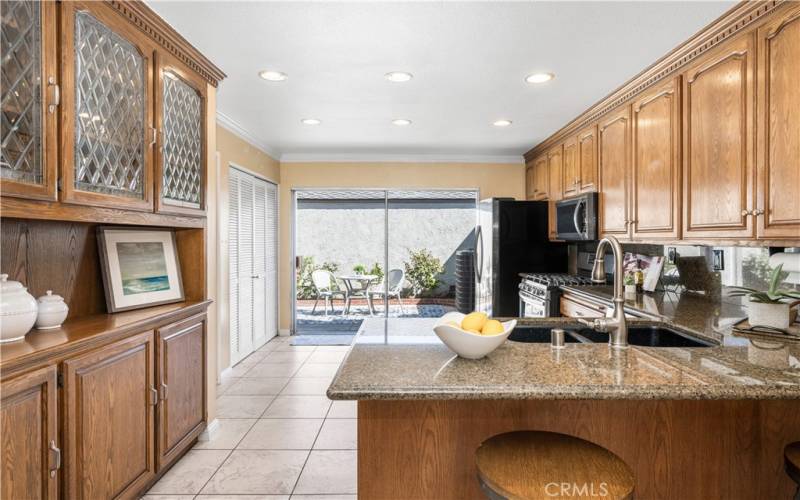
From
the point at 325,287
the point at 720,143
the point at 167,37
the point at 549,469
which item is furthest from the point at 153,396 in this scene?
the point at 325,287

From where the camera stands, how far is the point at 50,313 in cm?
186

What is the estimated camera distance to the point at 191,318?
261cm

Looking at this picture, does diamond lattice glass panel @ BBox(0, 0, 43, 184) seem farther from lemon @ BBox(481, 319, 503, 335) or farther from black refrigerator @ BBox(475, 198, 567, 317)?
black refrigerator @ BBox(475, 198, 567, 317)

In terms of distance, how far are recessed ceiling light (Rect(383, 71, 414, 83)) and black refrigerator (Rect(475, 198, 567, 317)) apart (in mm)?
2176

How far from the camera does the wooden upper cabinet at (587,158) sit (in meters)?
3.83

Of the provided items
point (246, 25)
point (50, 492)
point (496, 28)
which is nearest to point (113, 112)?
point (246, 25)

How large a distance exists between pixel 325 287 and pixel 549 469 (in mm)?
5060

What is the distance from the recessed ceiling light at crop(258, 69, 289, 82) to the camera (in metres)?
2.90

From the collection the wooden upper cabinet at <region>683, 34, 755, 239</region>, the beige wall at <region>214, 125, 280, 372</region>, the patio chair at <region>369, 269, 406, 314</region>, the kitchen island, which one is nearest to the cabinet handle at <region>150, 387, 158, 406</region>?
the kitchen island

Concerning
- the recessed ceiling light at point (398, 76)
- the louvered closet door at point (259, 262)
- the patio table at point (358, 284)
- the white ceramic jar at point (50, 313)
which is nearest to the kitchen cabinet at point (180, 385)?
the white ceramic jar at point (50, 313)

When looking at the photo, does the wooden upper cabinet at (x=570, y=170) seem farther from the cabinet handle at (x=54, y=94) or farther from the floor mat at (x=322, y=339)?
the cabinet handle at (x=54, y=94)

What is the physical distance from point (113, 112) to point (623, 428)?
2381mm

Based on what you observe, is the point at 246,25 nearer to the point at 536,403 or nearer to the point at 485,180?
the point at 536,403

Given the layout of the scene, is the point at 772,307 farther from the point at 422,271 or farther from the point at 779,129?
the point at 422,271
